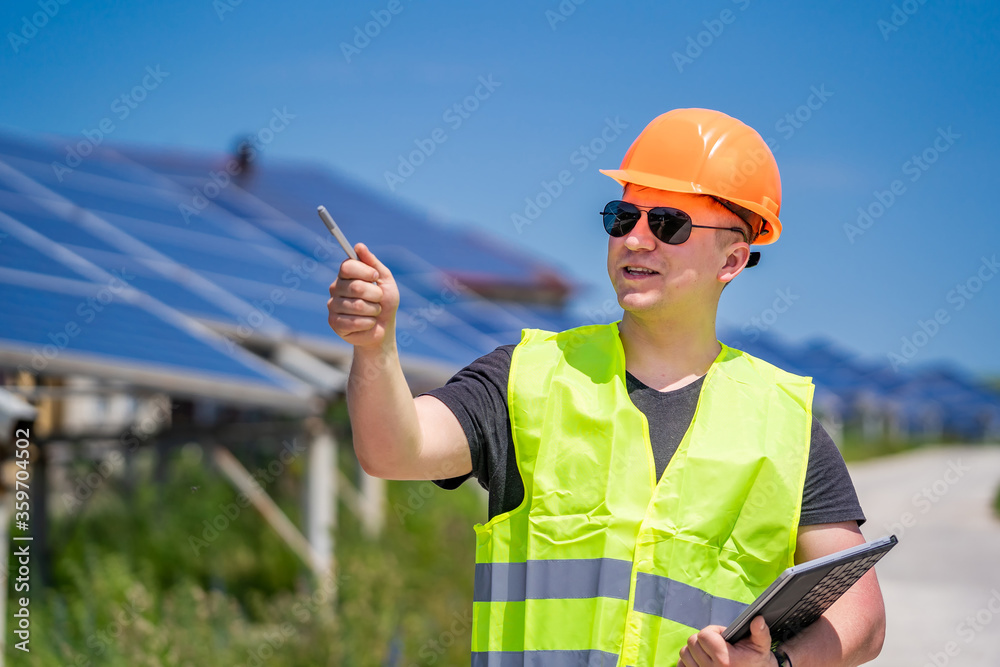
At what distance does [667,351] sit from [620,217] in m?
0.28

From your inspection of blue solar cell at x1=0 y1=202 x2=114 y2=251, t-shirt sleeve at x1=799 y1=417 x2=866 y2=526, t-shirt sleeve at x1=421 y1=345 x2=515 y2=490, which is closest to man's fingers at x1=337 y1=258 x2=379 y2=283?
t-shirt sleeve at x1=421 y1=345 x2=515 y2=490

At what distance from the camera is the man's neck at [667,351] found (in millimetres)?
2070

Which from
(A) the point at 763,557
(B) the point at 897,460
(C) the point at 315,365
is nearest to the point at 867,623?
(A) the point at 763,557

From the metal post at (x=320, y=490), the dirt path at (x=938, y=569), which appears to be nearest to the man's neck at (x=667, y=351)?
the metal post at (x=320, y=490)

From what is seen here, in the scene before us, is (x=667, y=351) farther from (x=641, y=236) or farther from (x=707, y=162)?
(x=707, y=162)

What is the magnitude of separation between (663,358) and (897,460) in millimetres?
32175

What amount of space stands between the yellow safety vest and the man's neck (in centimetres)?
10

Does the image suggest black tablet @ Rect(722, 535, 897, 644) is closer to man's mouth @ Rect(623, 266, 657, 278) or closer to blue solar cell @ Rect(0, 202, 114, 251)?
man's mouth @ Rect(623, 266, 657, 278)

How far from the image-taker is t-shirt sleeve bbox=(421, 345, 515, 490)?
6.38ft

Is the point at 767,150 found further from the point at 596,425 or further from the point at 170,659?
the point at 170,659

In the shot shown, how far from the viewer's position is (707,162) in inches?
81.6

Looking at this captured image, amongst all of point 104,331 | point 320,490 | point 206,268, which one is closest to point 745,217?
point 104,331

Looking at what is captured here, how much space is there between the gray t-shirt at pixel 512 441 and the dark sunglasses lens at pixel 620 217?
0.30 meters

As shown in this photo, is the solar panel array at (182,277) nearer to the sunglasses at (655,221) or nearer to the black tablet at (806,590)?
the sunglasses at (655,221)
